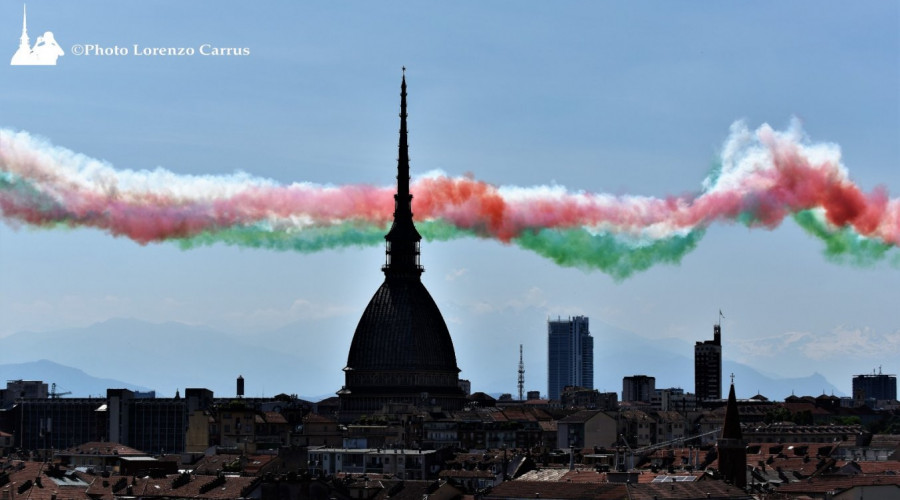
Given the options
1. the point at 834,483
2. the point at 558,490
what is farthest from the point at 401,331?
the point at 558,490

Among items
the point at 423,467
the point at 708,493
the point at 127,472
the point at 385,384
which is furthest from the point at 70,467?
the point at 385,384

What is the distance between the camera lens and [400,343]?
19000 centimetres

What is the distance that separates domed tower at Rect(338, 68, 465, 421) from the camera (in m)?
189

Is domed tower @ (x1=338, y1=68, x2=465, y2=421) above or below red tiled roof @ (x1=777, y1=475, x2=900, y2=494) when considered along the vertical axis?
above

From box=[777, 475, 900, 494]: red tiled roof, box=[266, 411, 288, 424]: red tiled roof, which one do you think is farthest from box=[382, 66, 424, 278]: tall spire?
box=[777, 475, 900, 494]: red tiled roof

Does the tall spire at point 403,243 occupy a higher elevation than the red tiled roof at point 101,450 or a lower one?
higher

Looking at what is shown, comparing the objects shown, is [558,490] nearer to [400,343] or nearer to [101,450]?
[101,450]

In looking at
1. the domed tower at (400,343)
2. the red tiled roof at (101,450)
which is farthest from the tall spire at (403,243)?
the red tiled roof at (101,450)

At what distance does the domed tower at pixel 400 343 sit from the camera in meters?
189

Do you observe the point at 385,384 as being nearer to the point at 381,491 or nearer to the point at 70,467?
the point at 70,467

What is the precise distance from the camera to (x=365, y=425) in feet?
541

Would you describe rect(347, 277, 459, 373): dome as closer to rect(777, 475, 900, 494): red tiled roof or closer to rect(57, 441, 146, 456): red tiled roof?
rect(57, 441, 146, 456): red tiled roof

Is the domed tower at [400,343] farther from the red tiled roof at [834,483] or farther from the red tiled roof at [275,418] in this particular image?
the red tiled roof at [834,483]

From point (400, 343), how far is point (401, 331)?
1.16 m
